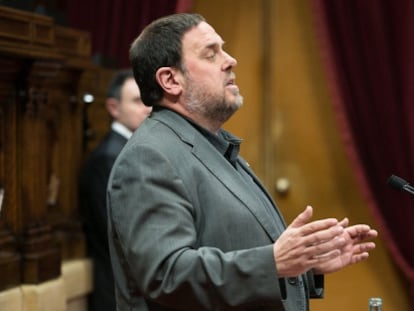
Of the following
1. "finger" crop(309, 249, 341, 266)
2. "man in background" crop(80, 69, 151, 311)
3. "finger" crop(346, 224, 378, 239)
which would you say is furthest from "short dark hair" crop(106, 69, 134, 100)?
"finger" crop(309, 249, 341, 266)

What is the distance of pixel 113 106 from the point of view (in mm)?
3574

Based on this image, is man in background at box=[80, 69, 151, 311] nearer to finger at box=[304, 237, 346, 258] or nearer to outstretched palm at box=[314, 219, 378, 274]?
outstretched palm at box=[314, 219, 378, 274]

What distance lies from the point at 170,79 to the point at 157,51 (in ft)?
0.26

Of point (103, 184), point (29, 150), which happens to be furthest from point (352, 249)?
point (103, 184)

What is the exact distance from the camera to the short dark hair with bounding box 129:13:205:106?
76.8 inches

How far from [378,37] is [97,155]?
156cm

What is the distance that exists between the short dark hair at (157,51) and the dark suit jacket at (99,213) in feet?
4.50

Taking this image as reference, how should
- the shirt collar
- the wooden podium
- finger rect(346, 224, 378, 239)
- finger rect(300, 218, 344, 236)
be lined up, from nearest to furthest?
1. finger rect(300, 218, 344, 236)
2. finger rect(346, 224, 378, 239)
3. the shirt collar
4. the wooden podium

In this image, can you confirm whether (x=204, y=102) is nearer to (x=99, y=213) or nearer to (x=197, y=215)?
(x=197, y=215)

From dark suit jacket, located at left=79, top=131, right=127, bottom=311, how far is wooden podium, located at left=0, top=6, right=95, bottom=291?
0.49 ft

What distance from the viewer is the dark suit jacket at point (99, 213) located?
3.31m

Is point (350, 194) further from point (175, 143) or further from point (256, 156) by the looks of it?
point (175, 143)

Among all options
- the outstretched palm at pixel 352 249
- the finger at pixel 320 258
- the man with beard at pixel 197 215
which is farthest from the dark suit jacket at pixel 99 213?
the finger at pixel 320 258

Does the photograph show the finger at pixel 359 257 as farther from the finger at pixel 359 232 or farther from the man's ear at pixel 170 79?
the man's ear at pixel 170 79
